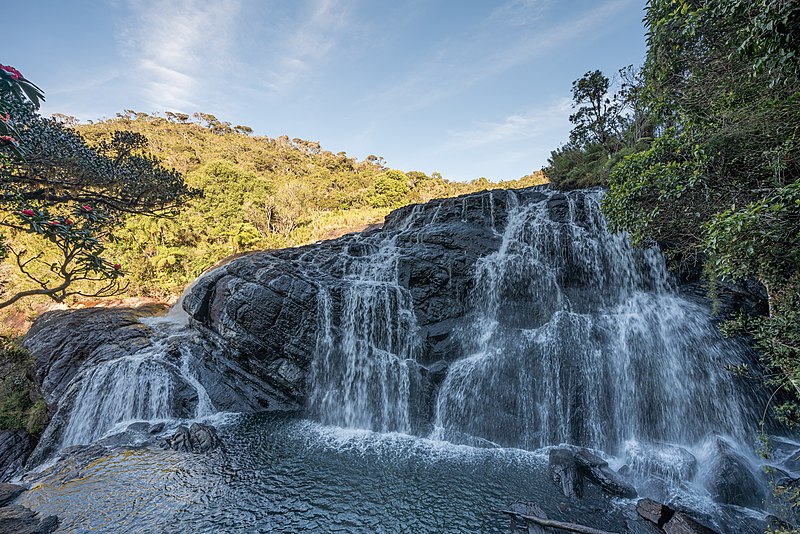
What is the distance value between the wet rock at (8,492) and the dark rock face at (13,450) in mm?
2452

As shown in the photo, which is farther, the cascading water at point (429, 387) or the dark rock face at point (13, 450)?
the dark rock face at point (13, 450)

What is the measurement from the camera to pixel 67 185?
700 cm

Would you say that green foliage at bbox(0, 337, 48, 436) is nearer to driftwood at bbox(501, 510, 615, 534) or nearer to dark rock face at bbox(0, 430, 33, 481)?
dark rock face at bbox(0, 430, 33, 481)

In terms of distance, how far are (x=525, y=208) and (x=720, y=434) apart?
33.0 feet

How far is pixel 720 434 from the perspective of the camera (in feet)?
25.7

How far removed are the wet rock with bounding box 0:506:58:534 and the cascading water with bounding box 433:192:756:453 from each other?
8.31m

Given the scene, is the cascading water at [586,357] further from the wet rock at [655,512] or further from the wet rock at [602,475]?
the wet rock at [655,512]

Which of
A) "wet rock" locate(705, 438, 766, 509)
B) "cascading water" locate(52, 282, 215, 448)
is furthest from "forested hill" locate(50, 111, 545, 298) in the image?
"wet rock" locate(705, 438, 766, 509)

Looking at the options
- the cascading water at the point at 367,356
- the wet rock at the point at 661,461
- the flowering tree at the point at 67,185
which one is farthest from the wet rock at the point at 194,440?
the wet rock at the point at 661,461

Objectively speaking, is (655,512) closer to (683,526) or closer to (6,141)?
(683,526)

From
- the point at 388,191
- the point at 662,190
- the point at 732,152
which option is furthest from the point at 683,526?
the point at 388,191

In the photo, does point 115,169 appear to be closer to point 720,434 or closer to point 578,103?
point 720,434

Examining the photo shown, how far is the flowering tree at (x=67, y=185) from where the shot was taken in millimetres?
5016

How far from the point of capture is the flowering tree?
502 centimetres
